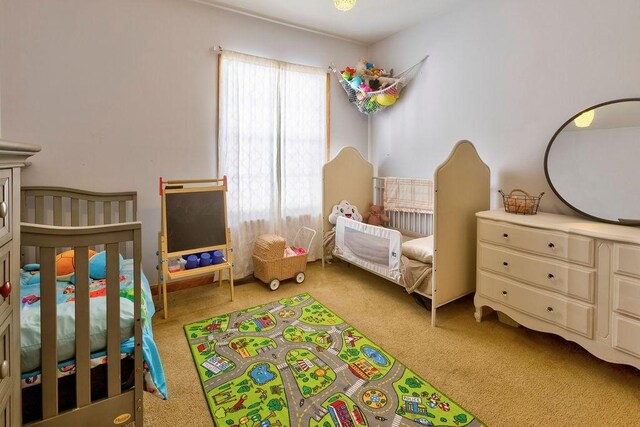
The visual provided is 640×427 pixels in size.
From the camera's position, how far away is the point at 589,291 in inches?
72.2

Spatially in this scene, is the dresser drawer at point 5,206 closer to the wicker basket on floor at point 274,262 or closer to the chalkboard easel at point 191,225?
the chalkboard easel at point 191,225

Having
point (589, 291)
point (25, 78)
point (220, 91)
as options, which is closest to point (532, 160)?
point (589, 291)

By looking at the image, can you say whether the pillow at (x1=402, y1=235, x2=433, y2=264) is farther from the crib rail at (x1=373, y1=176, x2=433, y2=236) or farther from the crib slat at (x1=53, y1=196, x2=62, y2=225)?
the crib slat at (x1=53, y1=196, x2=62, y2=225)

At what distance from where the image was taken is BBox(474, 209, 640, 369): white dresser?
1.71 m

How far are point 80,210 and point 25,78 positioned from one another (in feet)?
3.26

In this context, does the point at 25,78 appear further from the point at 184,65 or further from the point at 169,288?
the point at 169,288

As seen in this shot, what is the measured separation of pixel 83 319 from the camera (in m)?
1.17

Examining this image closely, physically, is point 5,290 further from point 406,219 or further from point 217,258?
point 406,219

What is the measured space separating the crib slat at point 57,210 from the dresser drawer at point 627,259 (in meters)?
3.53

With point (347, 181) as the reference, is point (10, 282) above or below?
below

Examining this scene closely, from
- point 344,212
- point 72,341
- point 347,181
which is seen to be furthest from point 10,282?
point 347,181

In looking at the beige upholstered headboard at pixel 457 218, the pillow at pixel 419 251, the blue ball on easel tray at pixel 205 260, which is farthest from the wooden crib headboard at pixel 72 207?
the beige upholstered headboard at pixel 457 218

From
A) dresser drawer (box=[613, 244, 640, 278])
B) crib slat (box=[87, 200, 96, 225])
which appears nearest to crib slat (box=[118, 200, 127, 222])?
crib slat (box=[87, 200, 96, 225])

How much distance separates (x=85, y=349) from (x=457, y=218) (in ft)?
7.57
